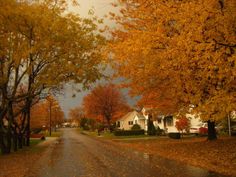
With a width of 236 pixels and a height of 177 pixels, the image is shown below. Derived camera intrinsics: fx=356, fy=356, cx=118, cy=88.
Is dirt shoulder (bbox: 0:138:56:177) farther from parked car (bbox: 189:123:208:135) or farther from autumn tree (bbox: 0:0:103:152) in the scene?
parked car (bbox: 189:123:208:135)

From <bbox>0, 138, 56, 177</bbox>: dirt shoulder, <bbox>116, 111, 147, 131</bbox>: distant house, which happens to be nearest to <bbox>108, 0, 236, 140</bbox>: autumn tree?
<bbox>0, 138, 56, 177</bbox>: dirt shoulder

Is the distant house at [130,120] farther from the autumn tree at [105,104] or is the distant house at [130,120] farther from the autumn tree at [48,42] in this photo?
the autumn tree at [48,42]

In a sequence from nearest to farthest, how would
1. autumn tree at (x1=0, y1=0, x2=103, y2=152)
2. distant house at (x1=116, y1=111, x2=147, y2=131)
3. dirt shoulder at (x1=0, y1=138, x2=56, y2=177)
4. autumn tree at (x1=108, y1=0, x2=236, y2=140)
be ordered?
autumn tree at (x1=108, y1=0, x2=236, y2=140), dirt shoulder at (x1=0, y1=138, x2=56, y2=177), autumn tree at (x1=0, y1=0, x2=103, y2=152), distant house at (x1=116, y1=111, x2=147, y2=131)

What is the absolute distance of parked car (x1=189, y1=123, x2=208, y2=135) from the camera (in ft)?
155

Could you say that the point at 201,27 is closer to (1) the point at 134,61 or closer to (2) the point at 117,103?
(1) the point at 134,61

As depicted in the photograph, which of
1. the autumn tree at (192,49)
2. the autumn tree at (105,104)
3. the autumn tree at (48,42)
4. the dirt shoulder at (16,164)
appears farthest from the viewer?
the autumn tree at (105,104)

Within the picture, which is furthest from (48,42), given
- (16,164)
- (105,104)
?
(105,104)

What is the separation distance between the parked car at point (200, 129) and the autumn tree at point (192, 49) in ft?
96.5

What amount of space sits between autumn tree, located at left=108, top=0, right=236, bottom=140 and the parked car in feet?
96.5

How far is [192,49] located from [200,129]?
35174mm

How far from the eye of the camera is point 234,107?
14094 millimetres

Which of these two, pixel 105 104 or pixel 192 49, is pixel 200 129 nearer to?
pixel 192 49

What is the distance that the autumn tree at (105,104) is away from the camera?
8262 cm

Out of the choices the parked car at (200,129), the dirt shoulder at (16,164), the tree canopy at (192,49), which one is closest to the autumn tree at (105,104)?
the parked car at (200,129)
